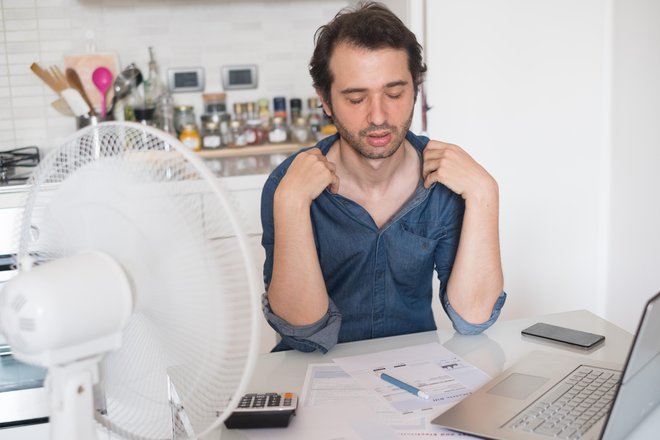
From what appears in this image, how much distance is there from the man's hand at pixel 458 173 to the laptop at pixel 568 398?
0.37m

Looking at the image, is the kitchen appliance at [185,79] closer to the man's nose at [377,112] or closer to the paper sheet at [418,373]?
the man's nose at [377,112]

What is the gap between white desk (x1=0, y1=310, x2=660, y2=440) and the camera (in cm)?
119

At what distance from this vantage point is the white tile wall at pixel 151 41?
2.81 meters

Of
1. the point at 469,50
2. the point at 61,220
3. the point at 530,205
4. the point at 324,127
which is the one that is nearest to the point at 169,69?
the point at 324,127

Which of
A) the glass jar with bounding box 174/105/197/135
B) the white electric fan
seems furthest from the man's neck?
the glass jar with bounding box 174/105/197/135

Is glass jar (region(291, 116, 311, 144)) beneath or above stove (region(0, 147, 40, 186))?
above

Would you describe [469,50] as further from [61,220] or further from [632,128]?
[61,220]

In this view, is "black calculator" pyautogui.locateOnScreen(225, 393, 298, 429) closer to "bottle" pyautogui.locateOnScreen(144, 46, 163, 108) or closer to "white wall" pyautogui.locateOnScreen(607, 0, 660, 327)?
"white wall" pyautogui.locateOnScreen(607, 0, 660, 327)

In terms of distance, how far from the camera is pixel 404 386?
111 cm

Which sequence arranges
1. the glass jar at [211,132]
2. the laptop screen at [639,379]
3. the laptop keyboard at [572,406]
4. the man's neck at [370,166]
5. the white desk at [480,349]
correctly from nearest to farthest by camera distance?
the laptop screen at [639,379]
the laptop keyboard at [572,406]
the white desk at [480,349]
the man's neck at [370,166]
the glass jar at [211,132]

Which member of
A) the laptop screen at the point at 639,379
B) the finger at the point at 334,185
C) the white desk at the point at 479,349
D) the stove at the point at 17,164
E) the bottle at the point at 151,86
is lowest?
the white desk at the point at 479,349

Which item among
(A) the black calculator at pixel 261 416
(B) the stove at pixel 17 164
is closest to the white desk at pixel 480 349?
(A) the black calculator at pixel 261 416

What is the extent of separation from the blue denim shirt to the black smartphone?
0.22 metres

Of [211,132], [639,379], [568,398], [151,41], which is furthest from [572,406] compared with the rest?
[151,41]
